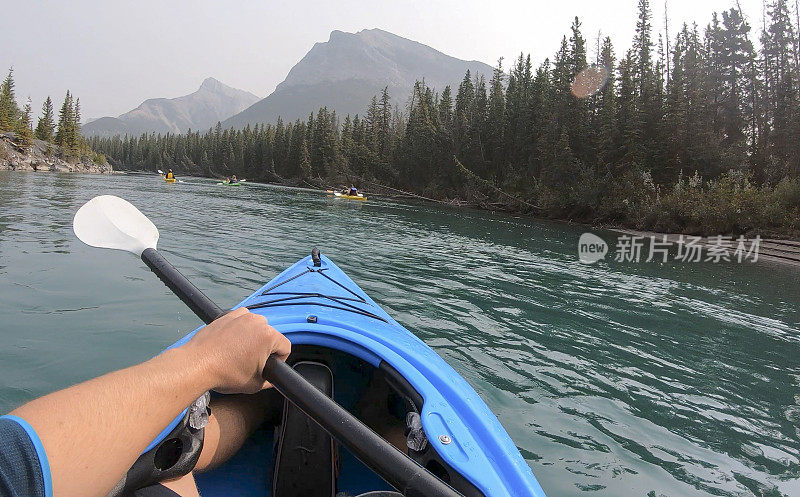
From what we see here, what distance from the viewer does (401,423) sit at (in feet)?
9.80

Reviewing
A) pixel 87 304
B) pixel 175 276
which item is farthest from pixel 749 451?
pixel 87 304

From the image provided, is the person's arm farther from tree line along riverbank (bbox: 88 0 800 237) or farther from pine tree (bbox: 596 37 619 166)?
pine tree (bbox: 596 37 619 166)

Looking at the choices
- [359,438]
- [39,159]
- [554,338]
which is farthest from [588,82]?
[39,159]

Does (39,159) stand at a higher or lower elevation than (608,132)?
lower

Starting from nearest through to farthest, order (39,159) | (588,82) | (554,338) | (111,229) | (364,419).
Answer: (111,229), (364,419), (554,338), (588,82), (39,159)

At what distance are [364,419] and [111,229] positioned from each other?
193cm

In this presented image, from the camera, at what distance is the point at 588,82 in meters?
42.9

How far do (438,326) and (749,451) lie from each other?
11.7ft

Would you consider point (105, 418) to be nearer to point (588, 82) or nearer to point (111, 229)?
point (111, 229)

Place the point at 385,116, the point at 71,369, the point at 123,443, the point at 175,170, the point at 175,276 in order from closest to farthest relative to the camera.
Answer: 1. the point at 123,443
2. the point at 175,276
3. the point at 71,369
4. the point at 385,116
5. the point at 175,170

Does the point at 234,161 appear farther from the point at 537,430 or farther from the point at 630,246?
the point at 537,430

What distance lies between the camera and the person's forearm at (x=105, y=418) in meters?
0.88

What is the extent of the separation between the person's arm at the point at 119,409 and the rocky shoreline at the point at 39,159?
59811 mm

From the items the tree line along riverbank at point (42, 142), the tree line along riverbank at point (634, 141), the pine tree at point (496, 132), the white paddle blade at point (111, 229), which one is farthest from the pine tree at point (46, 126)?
the white paddle blade at point (111, 229)
